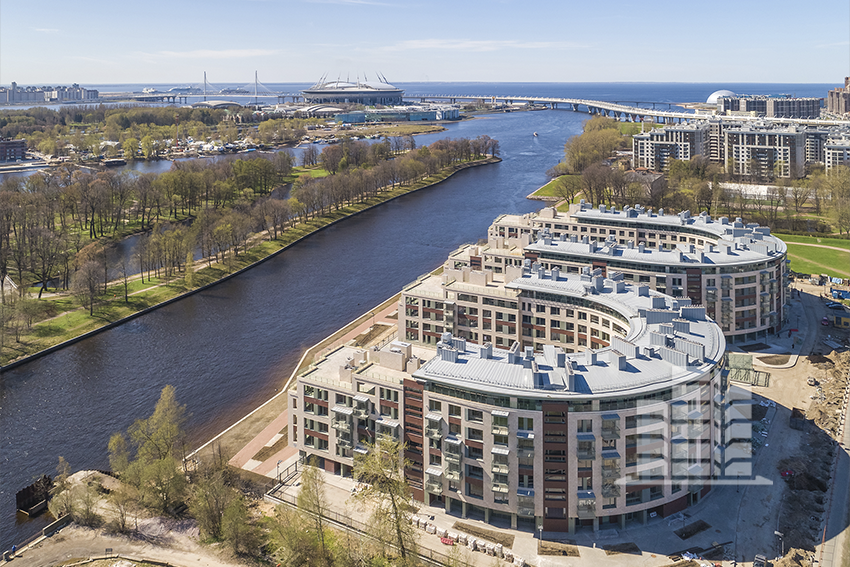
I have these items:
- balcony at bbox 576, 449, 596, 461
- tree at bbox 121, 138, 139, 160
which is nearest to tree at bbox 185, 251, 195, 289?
balcony at bbox 576, 449, 596, 461

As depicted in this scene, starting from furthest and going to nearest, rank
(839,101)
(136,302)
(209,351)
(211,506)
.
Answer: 1. (839,101)
2. (136,302)
3. (209,351)
4. (211,506)

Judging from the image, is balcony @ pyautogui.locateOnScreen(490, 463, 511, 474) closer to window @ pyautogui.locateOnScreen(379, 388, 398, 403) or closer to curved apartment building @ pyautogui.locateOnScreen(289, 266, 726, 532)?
curved apartment building @ pyautogui.locateOnScreen(289, 266, 726, 532)

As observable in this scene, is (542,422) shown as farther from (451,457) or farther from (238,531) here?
(238,531)

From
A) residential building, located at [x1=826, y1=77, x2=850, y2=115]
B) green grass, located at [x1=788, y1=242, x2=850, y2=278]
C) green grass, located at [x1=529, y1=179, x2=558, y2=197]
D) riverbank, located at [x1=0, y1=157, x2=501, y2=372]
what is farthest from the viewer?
residential building, located at [x1=826, y1=77, x2=850, y2=115]

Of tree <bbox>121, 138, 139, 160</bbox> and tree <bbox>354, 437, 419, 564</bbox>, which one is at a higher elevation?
tree <bbox>121, 138, 139, 160</bbox>

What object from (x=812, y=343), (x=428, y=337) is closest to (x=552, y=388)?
(x=428, y=337)

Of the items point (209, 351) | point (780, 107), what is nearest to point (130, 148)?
point (209, 351)

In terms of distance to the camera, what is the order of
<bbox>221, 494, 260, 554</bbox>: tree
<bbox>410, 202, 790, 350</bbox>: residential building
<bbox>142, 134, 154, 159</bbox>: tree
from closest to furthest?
<bbox>221, 494, 260, 554</bbox>: tree
<bbox>410, 202, 790, 350</bbox>: residential building
<bbox>142, 134, 154, 159</bbox>: tree
